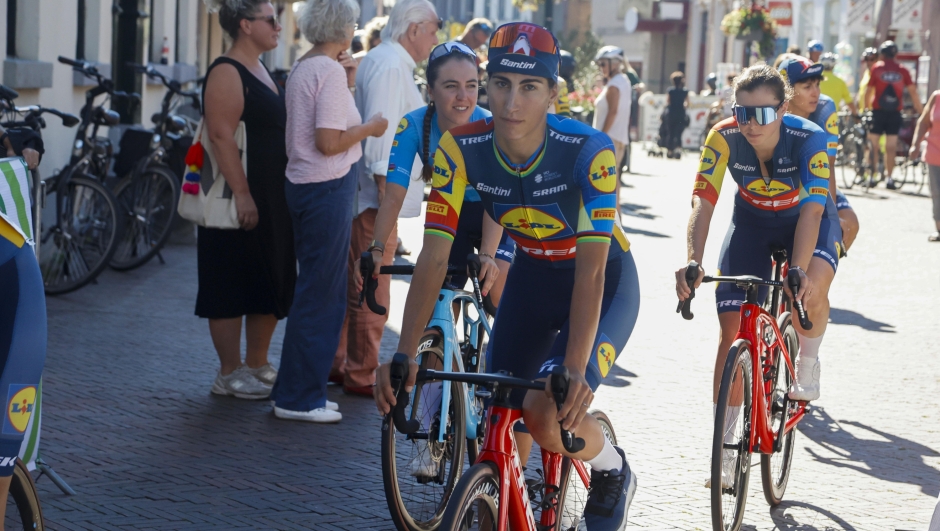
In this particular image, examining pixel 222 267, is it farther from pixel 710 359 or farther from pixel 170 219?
pixel 170 219

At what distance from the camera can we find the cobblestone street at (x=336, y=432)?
5039 millimetres

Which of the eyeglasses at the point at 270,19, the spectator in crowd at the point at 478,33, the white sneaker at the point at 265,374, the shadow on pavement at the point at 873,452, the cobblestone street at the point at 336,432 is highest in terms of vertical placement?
the spectator in crowd at the point at 478,33

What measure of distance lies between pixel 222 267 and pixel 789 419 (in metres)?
2.93

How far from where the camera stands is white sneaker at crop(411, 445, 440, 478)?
4.80 m

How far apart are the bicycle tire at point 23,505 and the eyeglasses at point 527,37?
5.63 ft

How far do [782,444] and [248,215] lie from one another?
279 cm

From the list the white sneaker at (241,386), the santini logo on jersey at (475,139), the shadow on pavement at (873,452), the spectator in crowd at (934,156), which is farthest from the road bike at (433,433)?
the spectator in crowd at (934,156)

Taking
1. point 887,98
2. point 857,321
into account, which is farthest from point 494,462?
point 887,98

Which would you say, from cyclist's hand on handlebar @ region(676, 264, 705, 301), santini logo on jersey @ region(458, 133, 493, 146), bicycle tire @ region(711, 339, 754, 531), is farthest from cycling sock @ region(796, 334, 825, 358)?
santini logo on jersey @ region(458, 133, 493, 146)

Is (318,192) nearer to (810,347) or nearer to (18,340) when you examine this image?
(810,347)

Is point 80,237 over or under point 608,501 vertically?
over

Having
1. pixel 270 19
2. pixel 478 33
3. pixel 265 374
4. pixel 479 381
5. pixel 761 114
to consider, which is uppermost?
pixel 478 33

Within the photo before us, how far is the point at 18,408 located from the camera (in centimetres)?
295

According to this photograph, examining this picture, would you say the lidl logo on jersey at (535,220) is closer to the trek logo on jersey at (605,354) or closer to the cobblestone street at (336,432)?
the trek logo on jersey at (605,354)
